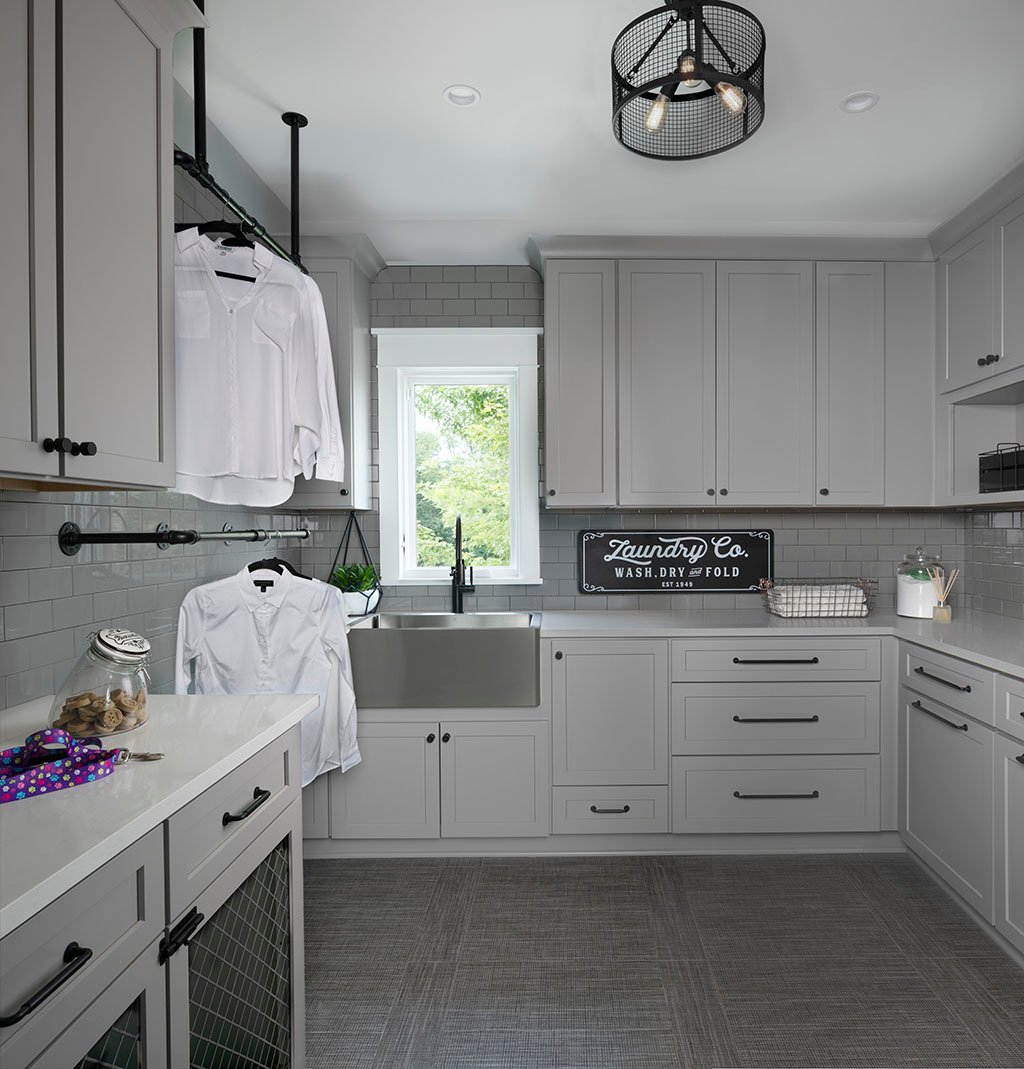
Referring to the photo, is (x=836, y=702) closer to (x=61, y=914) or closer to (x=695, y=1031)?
(x=695, y=1031)

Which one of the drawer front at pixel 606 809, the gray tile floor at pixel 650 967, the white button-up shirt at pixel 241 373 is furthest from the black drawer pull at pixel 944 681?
the white button-up shirt at pixel 241 373

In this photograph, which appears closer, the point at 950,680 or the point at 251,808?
the point at 251,808

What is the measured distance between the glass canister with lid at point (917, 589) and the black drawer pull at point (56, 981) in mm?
3121

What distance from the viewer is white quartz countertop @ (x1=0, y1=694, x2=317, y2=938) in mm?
892

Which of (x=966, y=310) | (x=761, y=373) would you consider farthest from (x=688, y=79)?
(x=966, y=310)

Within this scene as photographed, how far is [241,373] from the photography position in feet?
6.91

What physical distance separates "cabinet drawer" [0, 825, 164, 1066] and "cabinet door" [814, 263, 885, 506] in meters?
2.90

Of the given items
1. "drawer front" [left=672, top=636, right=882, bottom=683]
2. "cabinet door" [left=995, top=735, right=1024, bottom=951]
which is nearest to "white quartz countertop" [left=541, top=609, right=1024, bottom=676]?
"drawer front" [left=672, top=636, right=882, bottom=683]

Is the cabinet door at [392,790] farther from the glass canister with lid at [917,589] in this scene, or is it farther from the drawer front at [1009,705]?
the glass canister with lid at [917,589]

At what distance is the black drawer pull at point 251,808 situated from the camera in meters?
1.33

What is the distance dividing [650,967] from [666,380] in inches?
86.0

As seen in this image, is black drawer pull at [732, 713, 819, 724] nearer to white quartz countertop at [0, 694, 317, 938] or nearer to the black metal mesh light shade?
white quartz countertop at [0, 694, 317, 938]

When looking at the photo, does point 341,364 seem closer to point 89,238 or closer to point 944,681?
point 89,238

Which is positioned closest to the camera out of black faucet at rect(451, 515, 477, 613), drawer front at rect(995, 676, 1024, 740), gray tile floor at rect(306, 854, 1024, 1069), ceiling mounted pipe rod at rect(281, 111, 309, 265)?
gray tile floor at rect(306, 854, 1024, 1069)
